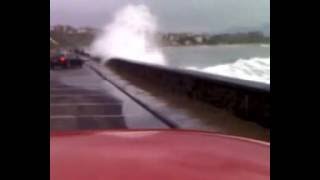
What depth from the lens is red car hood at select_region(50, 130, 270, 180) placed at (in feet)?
4.99

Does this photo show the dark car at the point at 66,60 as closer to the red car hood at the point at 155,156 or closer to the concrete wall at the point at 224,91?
the concrete wall at the point at 224,91

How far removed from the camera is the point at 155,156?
174 cm

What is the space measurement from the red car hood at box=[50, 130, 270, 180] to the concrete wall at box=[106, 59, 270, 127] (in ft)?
19.4

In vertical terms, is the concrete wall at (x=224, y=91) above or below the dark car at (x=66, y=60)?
below

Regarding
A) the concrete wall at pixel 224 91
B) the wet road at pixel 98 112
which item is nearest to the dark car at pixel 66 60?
the wet road at pixel 98 112

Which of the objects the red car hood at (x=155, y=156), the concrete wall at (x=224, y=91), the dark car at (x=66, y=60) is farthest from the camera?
the dark car at (x=66, y=60)

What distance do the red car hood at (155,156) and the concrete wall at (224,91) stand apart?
592 cm

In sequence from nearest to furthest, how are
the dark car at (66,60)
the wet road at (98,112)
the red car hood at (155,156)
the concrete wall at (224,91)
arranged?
the red car hood at (155,156)
the concrete wall at (224,91)
the wet road at (98,112)
the dark car at (66,60)

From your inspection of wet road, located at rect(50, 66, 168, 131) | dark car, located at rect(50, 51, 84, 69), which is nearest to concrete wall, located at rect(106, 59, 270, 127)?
wet road, located at rect(50, 66, 168, 131)

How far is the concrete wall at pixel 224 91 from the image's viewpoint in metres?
8.98
